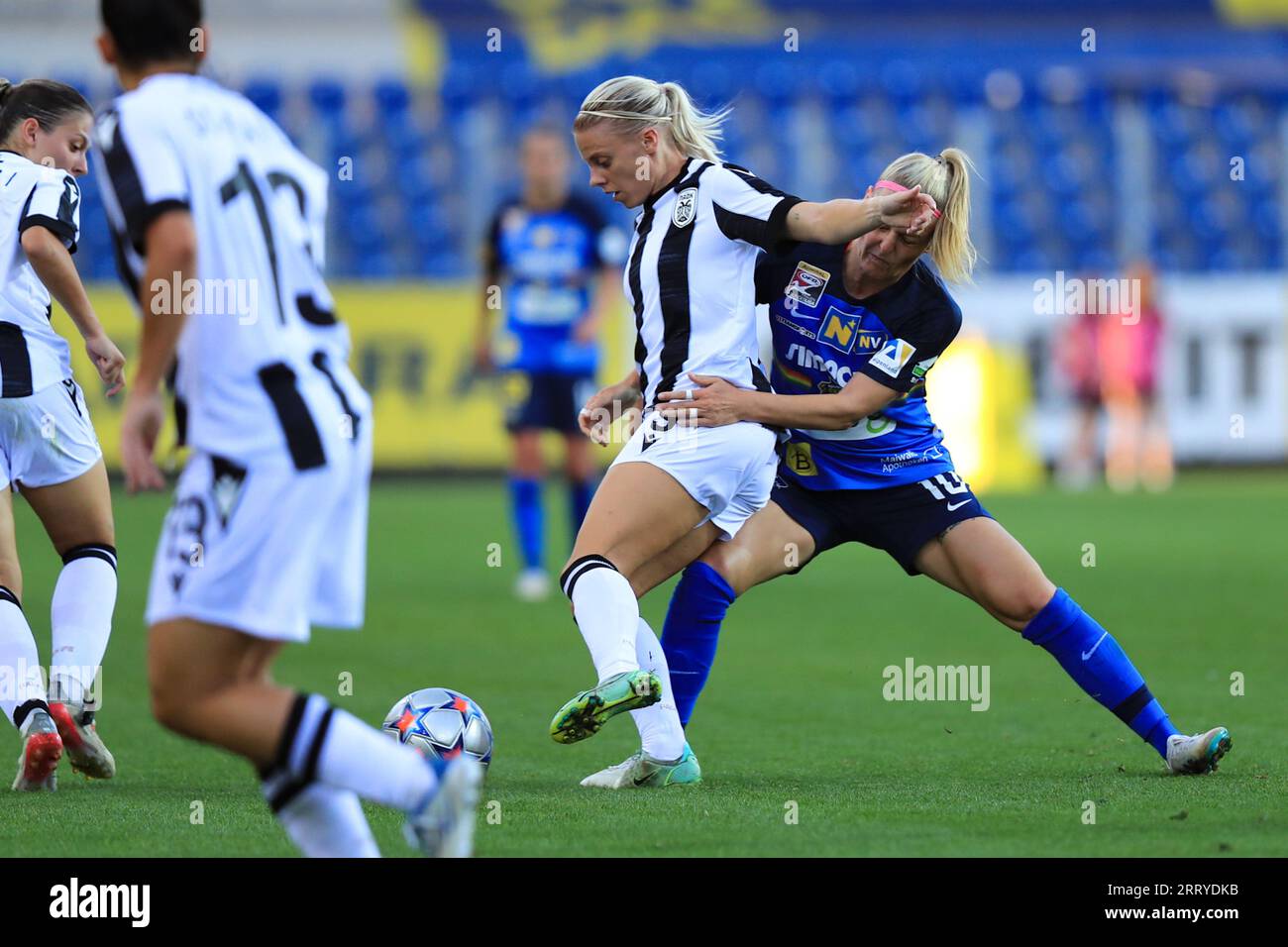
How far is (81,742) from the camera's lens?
5.37 meters

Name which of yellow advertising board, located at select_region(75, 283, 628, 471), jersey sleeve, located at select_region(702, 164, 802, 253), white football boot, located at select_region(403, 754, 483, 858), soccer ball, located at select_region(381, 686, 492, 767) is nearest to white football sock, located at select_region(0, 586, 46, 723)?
soccer ball, located at select_region(381, 686, 492, 767)

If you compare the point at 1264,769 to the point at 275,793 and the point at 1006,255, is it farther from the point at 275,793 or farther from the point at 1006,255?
the point at 1006,255

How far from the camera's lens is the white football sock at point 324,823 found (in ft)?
12.3

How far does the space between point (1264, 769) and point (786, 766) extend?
145 cm

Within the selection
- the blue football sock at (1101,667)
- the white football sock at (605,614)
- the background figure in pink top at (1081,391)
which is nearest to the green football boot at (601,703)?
the white football sock at (605,614)

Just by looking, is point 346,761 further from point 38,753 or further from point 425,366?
point 425,366

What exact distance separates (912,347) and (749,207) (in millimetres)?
717

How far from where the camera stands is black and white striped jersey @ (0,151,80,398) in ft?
17.6

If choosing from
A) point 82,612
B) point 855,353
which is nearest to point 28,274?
point 82,612

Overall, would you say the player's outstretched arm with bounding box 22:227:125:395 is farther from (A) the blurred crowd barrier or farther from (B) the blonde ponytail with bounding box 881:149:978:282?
(A) the blurred crowd barrier

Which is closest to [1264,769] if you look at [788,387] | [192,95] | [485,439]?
[788,387]

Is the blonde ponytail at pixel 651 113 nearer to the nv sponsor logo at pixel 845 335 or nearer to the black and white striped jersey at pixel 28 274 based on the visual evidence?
the nv sponsor logo at pixel 845 335

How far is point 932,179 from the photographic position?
539cm

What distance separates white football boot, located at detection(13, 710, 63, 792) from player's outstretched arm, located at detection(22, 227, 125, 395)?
3.32 feet
